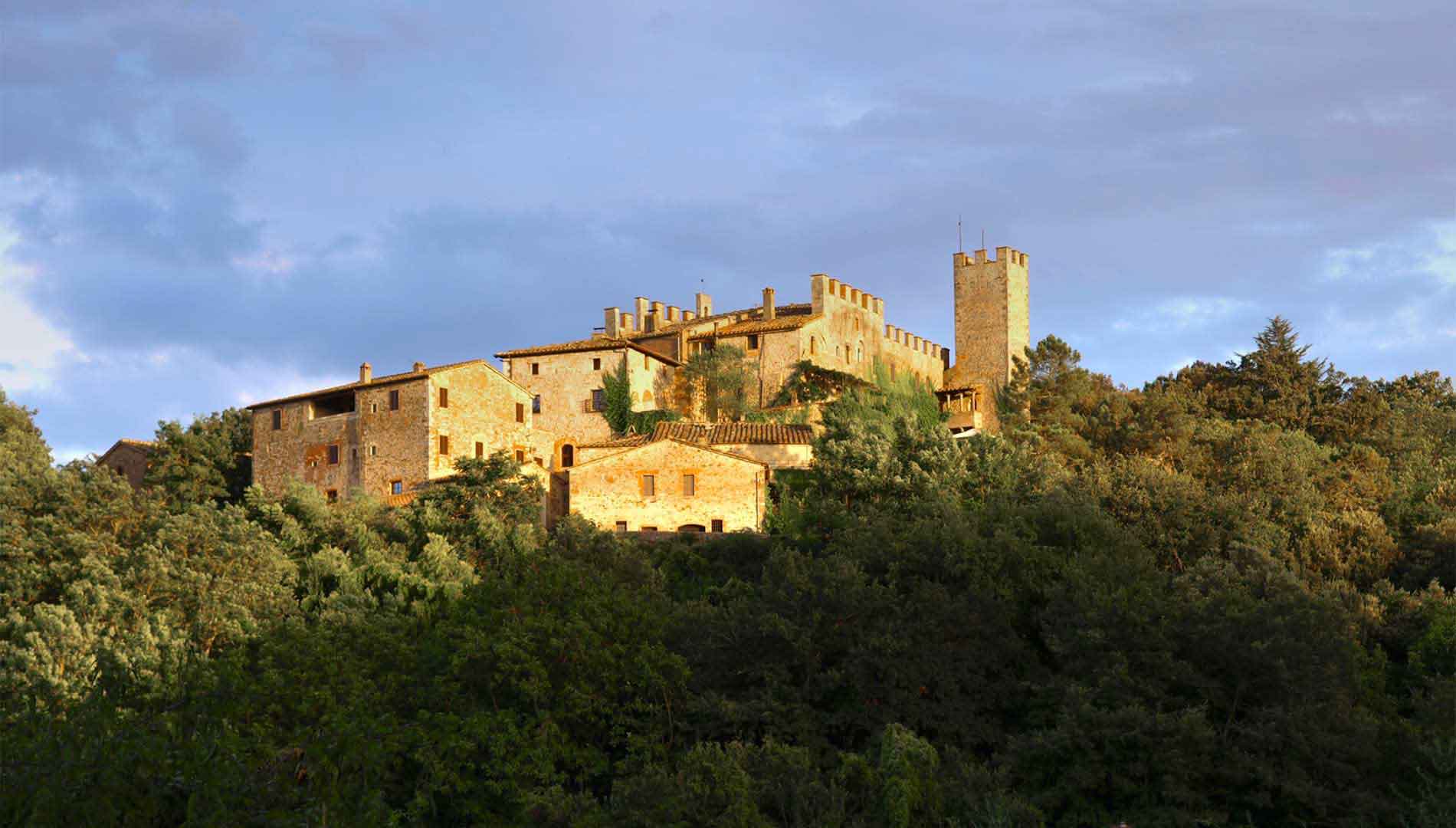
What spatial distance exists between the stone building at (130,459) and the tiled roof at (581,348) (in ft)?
A: 47.2

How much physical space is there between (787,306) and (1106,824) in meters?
43.4

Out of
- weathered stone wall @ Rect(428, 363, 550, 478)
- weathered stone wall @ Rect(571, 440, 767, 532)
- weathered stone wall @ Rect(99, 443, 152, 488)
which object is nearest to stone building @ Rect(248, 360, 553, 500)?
weathered stone wall @ Rect(428, 363, 550, 478)

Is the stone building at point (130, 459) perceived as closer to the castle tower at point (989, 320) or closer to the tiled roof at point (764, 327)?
the tiled roof at point (764, 327)

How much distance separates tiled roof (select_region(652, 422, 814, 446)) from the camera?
1709 inches

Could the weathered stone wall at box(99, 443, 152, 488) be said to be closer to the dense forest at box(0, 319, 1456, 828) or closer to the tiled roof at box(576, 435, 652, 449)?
the dense forest at box(0, 319, 1456, 828)

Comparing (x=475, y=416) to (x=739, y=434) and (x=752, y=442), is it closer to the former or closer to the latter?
(x=739, y=434)

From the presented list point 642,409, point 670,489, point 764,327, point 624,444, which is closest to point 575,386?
point 642,409

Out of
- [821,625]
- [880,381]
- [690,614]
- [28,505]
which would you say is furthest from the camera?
[880,381]

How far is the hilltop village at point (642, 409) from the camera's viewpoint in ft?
133

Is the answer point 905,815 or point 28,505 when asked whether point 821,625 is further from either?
point 28,505

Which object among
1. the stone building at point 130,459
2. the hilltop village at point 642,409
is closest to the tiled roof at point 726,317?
the hilltop village at point 642,409

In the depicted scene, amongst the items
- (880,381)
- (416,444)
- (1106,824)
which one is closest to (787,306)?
(880,381)

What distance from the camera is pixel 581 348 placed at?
53.5 metres

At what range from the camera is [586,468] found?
40688 millimetres
